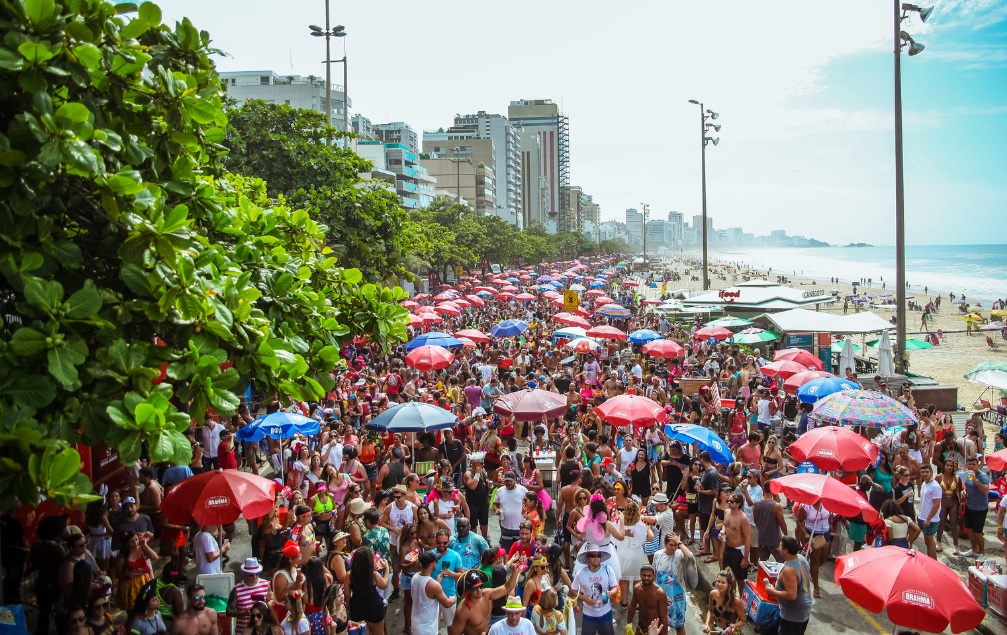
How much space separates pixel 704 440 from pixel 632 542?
279 centimetres

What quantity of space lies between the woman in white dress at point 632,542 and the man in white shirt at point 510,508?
4.21 feet

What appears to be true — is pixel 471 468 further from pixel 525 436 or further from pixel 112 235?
pixel 112 235

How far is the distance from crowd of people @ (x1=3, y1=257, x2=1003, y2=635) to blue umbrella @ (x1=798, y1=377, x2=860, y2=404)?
17.0 inches

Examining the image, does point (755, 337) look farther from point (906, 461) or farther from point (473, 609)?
point (473, 609)

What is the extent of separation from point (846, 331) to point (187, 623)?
1851 cm

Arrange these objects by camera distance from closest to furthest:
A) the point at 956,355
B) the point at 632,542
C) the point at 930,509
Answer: the point at 632,542 < the point at 930,509 < the point at 956,355

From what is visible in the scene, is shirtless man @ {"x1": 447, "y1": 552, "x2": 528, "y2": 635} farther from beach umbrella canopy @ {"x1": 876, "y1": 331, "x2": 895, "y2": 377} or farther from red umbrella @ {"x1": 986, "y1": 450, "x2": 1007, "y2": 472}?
beach umbrella canopy @ {"x1": 876, "y1": 331, "x2": 895, "y2": 377}

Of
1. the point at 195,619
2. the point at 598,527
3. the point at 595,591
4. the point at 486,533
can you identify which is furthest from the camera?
the point at 486,533

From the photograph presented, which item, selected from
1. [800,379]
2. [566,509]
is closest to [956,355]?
[800,379]

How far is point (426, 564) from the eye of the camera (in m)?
7.12

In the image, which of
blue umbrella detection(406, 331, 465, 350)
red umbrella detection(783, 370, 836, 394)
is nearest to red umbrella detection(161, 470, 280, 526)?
blue umbrella detection(406, 331, 465, 350)

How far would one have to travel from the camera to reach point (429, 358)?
17047 millimetres

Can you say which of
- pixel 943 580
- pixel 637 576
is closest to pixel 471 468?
pixel 637 576

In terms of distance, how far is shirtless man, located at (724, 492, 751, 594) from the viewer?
29.0ft
